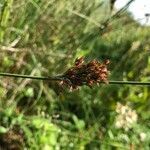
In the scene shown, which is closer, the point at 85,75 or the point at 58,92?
the point at 85,75

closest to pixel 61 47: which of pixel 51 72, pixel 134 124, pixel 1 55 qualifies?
pixel 51 72

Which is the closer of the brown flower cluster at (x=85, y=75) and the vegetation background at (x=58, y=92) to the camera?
the brown flower cluster at (x=85, y=75)

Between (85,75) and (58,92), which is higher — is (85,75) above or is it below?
above

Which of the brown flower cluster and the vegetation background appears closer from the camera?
the brown flower cluster

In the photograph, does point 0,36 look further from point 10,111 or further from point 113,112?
point 113,112
